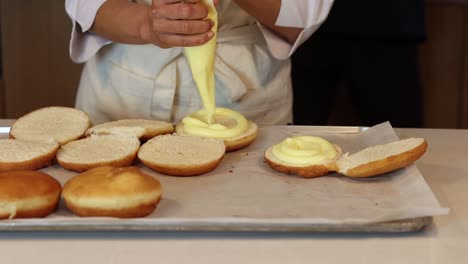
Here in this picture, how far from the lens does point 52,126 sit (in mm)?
1125

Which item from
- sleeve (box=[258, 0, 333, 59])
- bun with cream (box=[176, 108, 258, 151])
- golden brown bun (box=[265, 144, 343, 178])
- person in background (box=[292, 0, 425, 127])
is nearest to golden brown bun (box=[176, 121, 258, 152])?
bun with cream (box=[176, 108, 258, 151])

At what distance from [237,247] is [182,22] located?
0.37 meters

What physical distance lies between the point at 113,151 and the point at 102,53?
1.23ft

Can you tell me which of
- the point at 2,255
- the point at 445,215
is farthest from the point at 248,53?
the point at 2,255

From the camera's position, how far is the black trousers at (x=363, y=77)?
2.13m

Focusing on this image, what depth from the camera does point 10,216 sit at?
0.81m

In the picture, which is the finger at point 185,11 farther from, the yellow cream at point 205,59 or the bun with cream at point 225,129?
the bun with cream at point 225,129

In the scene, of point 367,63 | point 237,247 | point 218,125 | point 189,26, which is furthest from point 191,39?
point 367,63

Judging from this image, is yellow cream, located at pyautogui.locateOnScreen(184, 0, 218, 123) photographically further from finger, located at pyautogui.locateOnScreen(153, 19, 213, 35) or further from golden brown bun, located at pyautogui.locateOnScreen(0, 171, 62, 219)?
golden brown bun, located at pyautogui.locateOnScreen(0, 171, 62, 219)

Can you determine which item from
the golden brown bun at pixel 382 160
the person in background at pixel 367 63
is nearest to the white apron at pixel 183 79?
the golden brown bun at pixel 382 160

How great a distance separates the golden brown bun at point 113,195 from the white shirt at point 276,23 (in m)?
0.47

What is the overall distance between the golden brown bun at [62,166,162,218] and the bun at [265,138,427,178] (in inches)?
8.1

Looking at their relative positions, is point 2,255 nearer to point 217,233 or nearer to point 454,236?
point 217,233

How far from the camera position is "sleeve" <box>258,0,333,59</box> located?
1235 millimetres
